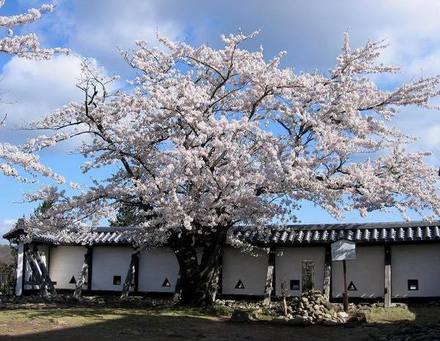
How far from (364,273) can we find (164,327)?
29.4 feet

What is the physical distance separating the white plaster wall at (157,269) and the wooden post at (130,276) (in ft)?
1.05

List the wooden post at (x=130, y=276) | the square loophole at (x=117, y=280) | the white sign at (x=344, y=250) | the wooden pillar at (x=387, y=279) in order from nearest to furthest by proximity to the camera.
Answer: the white sign at (x=344, y=250) → the wooden pillar at (x=387, y=279) → the wooden post at (x=130, y=276) → the square loophole at (x=117, y=280)

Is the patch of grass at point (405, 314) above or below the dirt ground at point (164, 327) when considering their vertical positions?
above

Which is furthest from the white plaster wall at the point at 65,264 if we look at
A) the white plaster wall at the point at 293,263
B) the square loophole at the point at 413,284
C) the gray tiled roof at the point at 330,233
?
the square loophole at the point at 413,284

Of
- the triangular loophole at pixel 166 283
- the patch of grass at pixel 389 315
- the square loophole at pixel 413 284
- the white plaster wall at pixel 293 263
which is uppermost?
the white plaster wall at pixel 293 263

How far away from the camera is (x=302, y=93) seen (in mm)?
16234

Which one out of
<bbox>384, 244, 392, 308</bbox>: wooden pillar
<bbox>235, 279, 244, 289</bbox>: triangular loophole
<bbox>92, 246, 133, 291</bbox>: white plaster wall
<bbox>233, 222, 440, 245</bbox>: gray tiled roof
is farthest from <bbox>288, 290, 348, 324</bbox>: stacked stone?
<bbox>92, 246, 133, 291</bbox>: white plaster wall

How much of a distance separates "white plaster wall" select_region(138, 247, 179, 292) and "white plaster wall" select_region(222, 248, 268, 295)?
201 cm

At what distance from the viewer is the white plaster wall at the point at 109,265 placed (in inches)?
895

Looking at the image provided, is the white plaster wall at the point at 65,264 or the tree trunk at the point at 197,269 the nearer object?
the tree trunk at the point at 197,269

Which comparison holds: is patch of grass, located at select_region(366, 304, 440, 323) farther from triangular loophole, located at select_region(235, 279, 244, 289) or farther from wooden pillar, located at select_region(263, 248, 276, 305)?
triangular loophole, located at select_region(235, 279, 244, 289)

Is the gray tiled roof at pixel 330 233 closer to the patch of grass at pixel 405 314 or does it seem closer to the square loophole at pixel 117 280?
the square loophole at pixel 117 280

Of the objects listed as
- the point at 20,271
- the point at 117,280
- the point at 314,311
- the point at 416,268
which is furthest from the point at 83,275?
the point at 416,268

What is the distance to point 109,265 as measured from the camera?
2292 centimetres
